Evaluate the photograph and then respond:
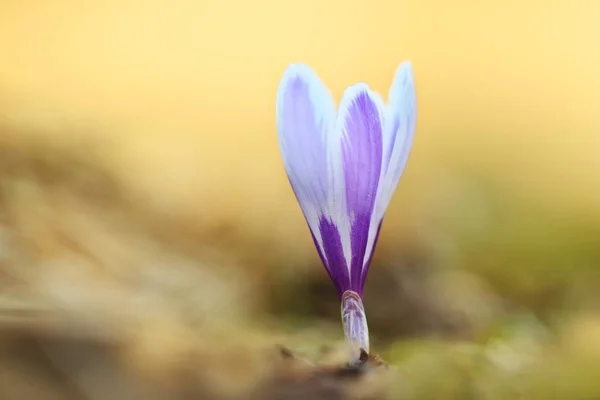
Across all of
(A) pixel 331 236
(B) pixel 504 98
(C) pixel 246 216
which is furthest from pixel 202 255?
(B) pixel 504 98

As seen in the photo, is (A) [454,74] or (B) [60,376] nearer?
(B) [60,376]

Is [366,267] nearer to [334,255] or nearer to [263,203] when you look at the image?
[334,255]

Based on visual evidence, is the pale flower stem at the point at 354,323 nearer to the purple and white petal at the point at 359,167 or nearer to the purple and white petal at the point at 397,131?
the purple and white petal at the point at 359,167

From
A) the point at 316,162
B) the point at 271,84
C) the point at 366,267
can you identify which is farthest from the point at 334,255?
the point at 271,84

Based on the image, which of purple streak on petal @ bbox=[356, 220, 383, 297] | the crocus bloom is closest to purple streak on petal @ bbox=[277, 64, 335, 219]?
the crocus bloom

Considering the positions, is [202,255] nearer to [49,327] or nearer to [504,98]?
[49,327]

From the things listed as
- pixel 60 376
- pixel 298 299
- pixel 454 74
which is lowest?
pixel 60 376
